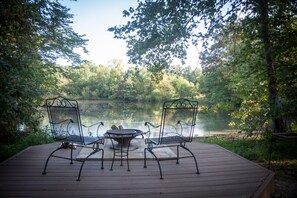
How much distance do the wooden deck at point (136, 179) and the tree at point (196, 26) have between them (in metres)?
1.84

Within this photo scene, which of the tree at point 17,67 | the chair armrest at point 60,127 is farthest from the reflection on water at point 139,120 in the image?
the chair armrest at point 60,127

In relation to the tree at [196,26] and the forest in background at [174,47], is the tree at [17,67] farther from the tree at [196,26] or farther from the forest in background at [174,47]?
the tree at [196,26]

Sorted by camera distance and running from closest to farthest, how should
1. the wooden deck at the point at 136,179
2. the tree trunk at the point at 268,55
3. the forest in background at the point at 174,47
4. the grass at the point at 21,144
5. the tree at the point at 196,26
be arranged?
the wooden deck at the point at 136,179, the forest in background at the point at 174,47, the grass at the point at 21,144, the tree trunk at the point at 268,55, the tree at the point at 196,26

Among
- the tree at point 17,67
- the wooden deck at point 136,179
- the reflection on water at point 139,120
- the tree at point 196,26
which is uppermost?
the tree at point 196,26

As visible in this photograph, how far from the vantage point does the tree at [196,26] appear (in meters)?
3.92

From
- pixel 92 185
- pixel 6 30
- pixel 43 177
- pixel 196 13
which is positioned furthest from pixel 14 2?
pixel 196 13

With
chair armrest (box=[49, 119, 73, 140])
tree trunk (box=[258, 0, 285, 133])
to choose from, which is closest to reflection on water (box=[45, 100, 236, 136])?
tree trunk (box=[258, 0, 285, 133])

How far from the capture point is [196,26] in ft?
16.7

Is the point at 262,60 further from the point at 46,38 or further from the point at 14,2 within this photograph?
the point at 46,38

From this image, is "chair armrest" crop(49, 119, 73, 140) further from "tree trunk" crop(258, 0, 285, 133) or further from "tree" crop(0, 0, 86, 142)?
"tree trunk" crop(258, 0, 285, 133)

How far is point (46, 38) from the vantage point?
596 cm

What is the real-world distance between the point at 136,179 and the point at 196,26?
4237mm

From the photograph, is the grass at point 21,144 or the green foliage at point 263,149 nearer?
the grass at point 21,144

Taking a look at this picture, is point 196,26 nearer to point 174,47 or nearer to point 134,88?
point 174,47
